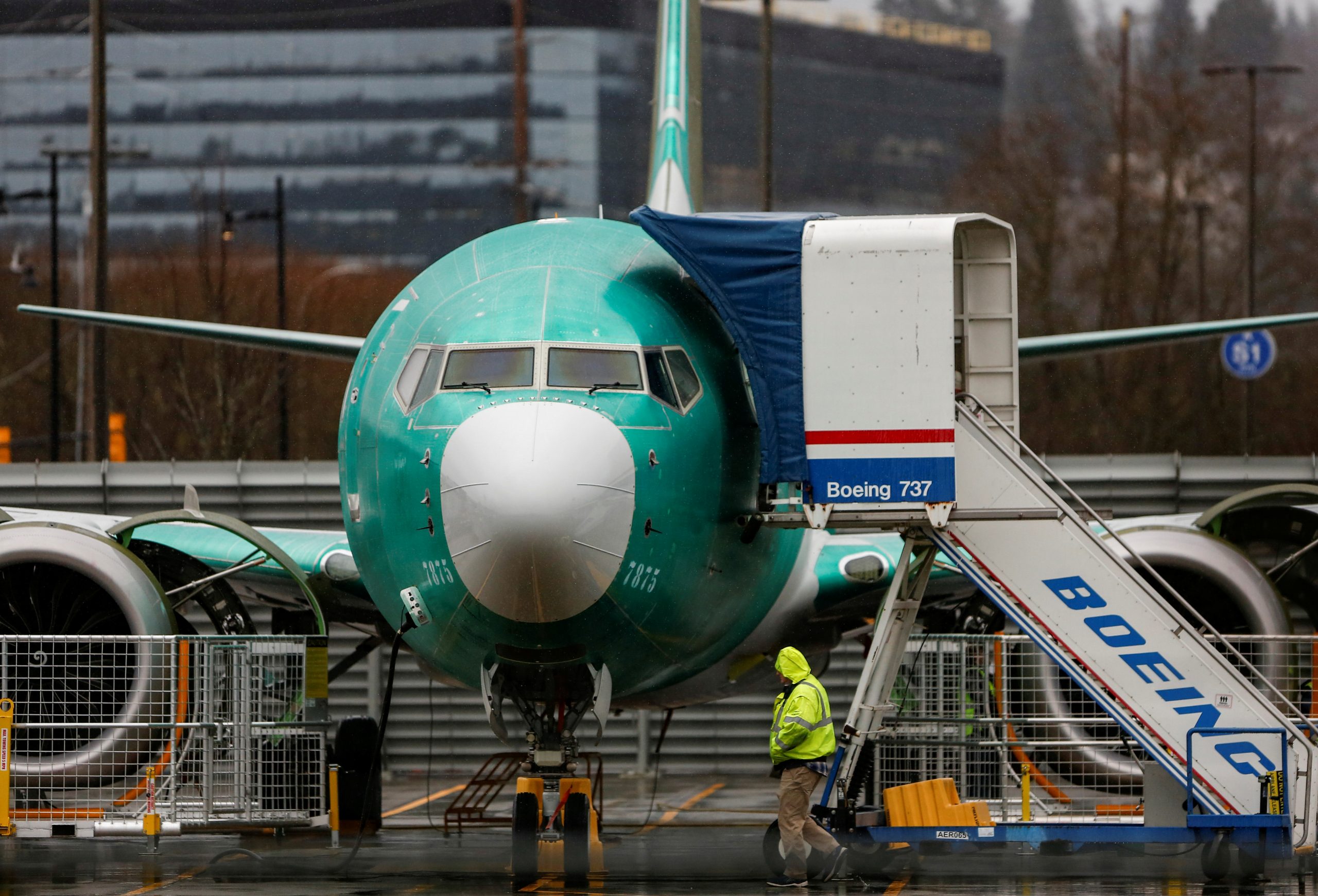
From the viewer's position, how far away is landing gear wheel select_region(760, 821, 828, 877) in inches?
445

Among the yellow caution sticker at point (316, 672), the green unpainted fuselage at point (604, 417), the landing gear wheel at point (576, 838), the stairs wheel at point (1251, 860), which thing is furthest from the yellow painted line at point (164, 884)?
the stairs wheel at point (1251, 860)

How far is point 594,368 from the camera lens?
10.5 meters

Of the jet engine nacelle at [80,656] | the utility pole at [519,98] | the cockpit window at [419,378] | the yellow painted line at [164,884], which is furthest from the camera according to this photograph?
the utility pole at [519,98]

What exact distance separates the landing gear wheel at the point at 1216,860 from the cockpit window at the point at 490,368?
16.6 feet

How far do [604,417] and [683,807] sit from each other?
30.4 feet

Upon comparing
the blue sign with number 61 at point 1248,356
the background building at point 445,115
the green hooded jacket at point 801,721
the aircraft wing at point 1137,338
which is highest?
the background building at point 445,115

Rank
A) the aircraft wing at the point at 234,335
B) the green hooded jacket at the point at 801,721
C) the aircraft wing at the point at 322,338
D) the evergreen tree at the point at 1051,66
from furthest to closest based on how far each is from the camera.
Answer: the evergreen tree at the point at 1051,66, the aircraft wing at the point at 234,335, the aircraft wing at the point at 322,338, the green hooded jacket at the point at 801,721

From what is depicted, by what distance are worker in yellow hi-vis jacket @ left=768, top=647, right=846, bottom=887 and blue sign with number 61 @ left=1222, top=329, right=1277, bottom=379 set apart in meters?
27.1

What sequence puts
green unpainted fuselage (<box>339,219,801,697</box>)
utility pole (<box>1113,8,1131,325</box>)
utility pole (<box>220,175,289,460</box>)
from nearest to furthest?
1. green unpainted fuselage (<box>339,219,801,697</box>)
2. utility pole (<box>220,175,289,460</box>)
3. utility pole (<box>1113,8,1131,325</box>)

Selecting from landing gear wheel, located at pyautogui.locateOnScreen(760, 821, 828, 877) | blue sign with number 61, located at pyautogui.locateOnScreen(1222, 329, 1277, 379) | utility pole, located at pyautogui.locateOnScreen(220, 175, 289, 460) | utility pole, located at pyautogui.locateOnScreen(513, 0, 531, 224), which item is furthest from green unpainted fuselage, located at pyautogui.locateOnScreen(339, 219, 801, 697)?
utility pole, located at pyautogui.locateOnScreen(513, 0, 531, 224)

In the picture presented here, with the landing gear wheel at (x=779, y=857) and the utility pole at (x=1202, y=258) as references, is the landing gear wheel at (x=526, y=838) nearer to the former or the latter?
the landing gear wheel at (x=779, y=857)

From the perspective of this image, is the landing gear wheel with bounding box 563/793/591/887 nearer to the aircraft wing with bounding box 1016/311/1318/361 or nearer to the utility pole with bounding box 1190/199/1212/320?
the aircraft wing with bounding box 1016/311/1318/361

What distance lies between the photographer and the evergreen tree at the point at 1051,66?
44.8 meters

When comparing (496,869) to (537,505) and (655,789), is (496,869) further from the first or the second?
(655,789)
